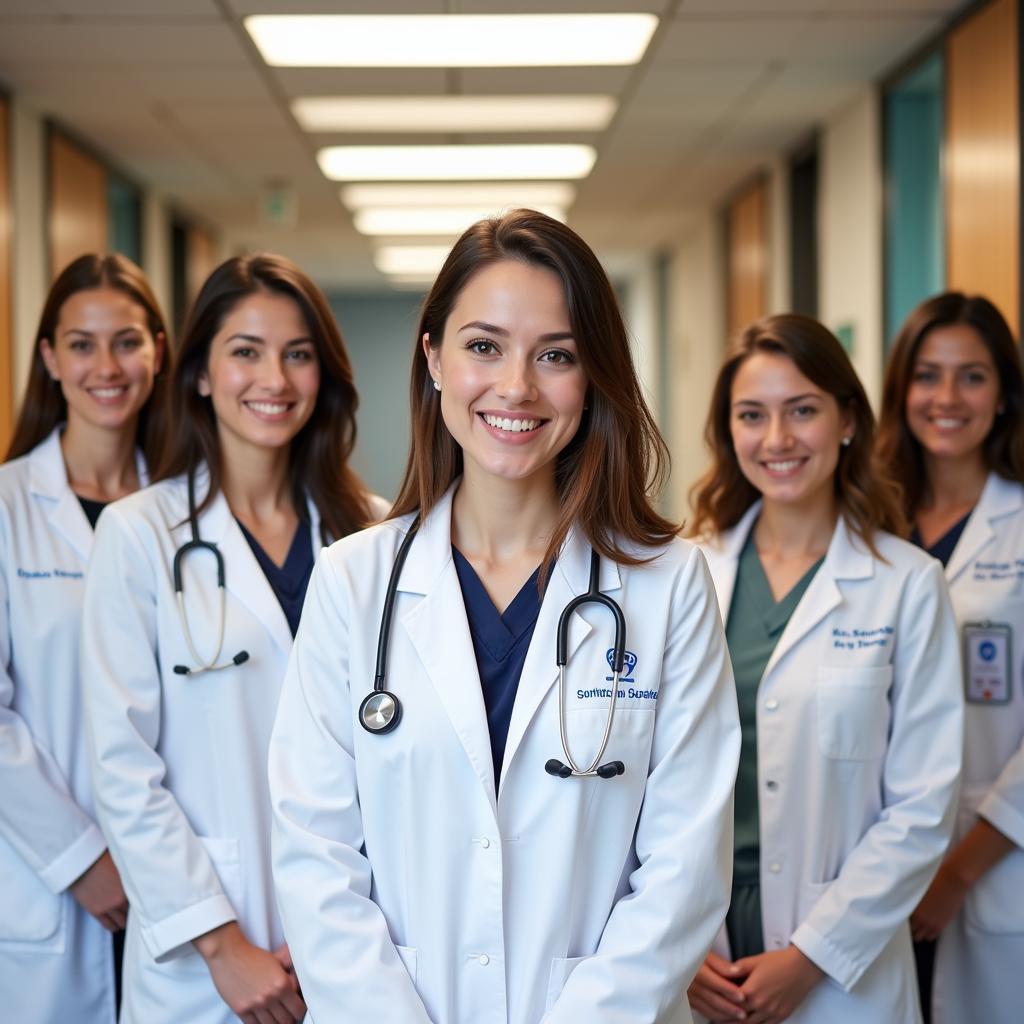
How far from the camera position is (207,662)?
5.91 feet

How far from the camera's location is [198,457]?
2.06m

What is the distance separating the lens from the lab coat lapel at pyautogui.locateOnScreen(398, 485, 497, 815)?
1410 millimetres

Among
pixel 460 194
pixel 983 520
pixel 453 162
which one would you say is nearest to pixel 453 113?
pixel 453 162

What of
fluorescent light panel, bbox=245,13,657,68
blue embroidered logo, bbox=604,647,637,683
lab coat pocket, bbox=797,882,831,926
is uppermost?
fluorescent light panel, bbox=245,13,657,68

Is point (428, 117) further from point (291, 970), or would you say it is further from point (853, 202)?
point (291, 970)

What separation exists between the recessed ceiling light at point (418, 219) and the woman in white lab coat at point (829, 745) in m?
4.87

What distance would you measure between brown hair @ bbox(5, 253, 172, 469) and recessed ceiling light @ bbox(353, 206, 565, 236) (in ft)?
14.4

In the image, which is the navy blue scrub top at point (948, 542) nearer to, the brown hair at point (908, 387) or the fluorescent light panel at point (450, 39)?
the brown hair at point (908, 387)

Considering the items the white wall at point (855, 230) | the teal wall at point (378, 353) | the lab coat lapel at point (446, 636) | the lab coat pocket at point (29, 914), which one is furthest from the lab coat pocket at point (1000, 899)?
the teal wall at point (378, 353)

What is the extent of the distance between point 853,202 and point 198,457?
3.65m

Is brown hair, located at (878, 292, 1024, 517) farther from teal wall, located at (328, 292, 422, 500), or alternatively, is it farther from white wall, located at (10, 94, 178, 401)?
teal wall, located at (328, 292, 422, 500)

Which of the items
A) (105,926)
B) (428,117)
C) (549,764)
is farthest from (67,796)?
(428,117)

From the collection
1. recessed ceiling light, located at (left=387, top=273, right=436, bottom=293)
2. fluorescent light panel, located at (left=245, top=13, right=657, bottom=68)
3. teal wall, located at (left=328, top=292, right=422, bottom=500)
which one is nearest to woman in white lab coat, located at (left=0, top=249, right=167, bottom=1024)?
fluorescent light panel, located at (left=245, top=13, right=657, bottom=68)

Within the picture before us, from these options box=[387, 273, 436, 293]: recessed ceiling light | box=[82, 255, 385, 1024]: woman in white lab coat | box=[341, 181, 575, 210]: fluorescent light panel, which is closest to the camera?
box=[82, 255, 385, 1024]: woman in white lab coat
